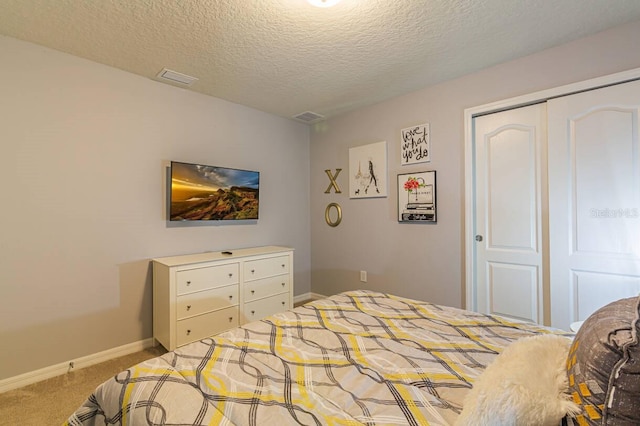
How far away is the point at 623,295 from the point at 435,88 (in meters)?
2.30

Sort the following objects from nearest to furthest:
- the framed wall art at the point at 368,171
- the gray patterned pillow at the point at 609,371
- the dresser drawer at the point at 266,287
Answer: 1. the gray patterned pillow at the point at 609,371
2. the dresser drawer at the point at 266,287
3. the framed wall art at the point at 368,171

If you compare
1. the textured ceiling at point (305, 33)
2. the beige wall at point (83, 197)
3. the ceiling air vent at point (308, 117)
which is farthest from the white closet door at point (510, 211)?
the beige wall at point (83, 197)

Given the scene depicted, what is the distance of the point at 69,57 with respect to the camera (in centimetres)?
235

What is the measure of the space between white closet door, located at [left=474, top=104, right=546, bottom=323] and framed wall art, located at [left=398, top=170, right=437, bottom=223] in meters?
0.41

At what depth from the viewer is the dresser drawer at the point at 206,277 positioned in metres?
2.50

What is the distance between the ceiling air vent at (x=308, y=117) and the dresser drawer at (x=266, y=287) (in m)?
2.06

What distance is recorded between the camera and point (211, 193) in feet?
10.2

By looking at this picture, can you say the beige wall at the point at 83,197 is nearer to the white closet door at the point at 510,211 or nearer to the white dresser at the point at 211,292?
the white dresser at the point at 211,292

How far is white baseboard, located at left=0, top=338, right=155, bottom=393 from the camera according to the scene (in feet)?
6.87

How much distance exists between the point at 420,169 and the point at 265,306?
221cm

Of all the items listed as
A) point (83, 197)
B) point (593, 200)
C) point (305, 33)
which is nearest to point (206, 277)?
point (83, 197)

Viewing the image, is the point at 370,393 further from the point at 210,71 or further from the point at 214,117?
the point at 214,117

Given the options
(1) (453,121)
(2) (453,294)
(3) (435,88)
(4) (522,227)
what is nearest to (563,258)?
(4) (522,227)

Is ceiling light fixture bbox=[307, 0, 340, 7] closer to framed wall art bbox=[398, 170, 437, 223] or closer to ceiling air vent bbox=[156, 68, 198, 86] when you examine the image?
ceiling air vent bbox=[156, 68, 198, 86]
